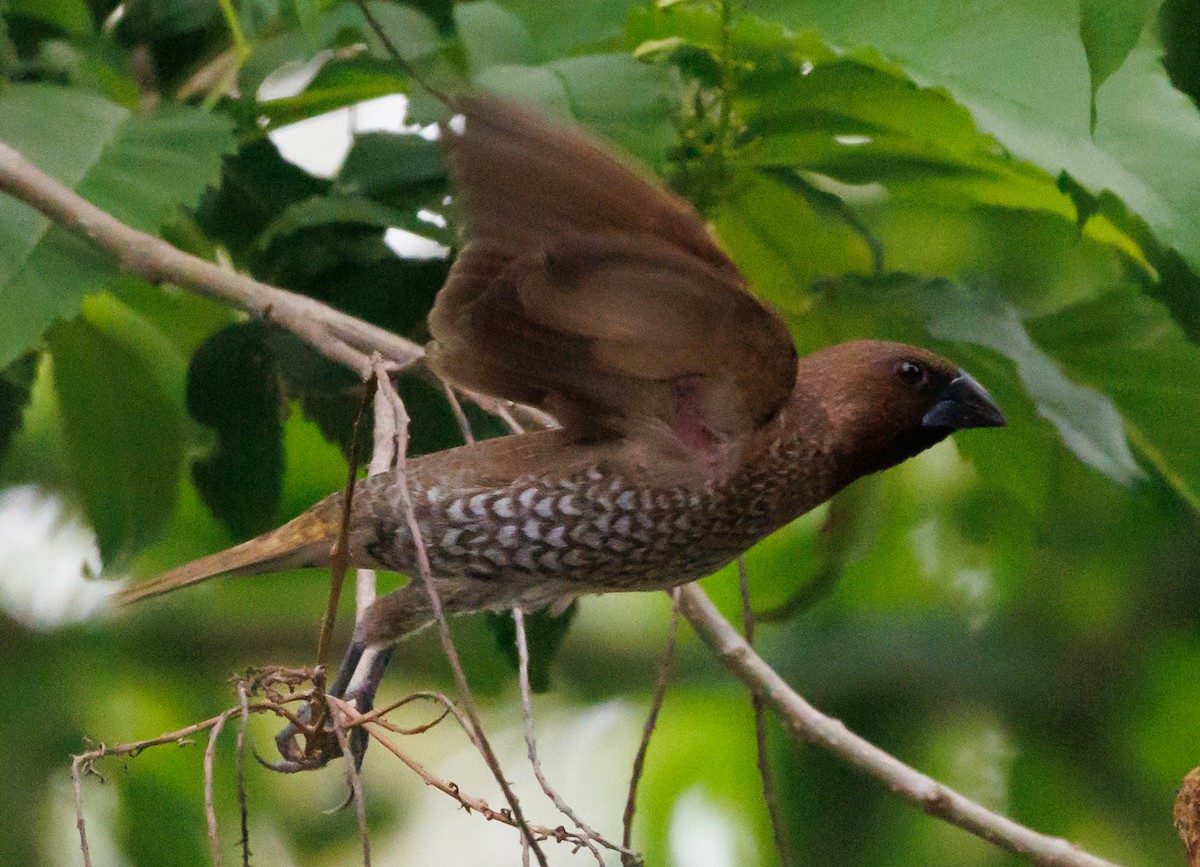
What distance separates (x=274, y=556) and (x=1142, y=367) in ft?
3.18

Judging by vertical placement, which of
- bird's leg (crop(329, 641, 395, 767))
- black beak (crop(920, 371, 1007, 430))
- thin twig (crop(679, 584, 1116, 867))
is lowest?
thin twig (crop(679, 584, 1116, 867))

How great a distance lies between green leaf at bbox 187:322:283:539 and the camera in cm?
162

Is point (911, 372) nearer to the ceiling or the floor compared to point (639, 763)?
nearer to the ceiling

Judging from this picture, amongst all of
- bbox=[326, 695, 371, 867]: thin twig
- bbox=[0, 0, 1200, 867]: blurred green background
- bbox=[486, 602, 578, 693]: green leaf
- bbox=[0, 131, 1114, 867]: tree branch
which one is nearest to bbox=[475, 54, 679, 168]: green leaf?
bbox=[0, 0, 1200, 867]: blurred green background

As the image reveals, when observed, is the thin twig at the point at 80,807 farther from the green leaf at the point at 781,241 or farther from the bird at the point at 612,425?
the green leaf at the point at 781,241

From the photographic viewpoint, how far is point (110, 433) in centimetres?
165

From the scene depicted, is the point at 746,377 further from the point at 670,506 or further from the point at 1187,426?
the point at 1187,426

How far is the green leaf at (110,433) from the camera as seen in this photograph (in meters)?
1.64

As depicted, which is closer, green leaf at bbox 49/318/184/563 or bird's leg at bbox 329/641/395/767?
bird's leg at bbox 329/641/395/767

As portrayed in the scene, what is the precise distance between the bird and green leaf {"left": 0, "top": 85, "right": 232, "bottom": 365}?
28 centimetres

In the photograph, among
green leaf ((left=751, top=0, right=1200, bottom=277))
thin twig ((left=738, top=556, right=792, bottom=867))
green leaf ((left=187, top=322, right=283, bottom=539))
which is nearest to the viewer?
thin twig ((left=738, top=556, right=792, bottom=867))

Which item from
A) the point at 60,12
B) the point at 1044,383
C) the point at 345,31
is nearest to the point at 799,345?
the point at 1044,383

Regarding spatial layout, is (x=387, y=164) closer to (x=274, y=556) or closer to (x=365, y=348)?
(x=365, y=348)

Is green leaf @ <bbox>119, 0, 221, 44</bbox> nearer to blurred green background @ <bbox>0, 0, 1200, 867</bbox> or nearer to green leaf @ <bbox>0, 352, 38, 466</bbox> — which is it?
blurred green background @ <bbox>0, 0, 1200, 867</bbox>
